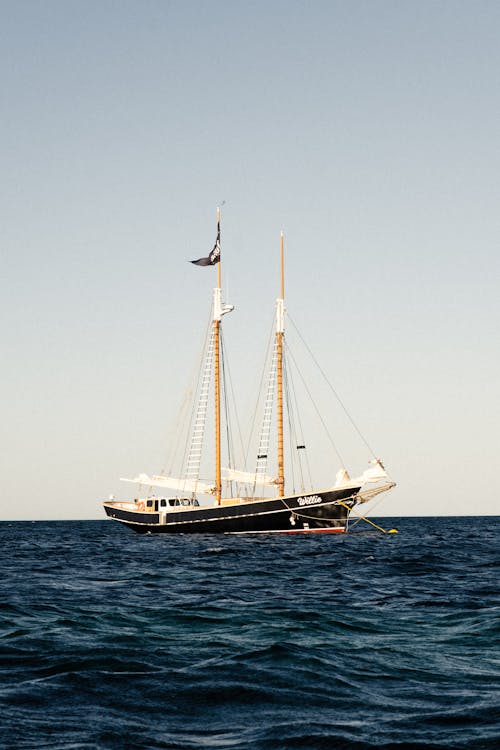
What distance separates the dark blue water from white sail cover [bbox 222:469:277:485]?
45.4 metres

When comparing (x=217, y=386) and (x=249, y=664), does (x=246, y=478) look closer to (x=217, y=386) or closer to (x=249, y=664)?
(x=217, y=386)

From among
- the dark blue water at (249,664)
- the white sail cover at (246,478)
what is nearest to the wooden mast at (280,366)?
the white sail cover at (246,478)

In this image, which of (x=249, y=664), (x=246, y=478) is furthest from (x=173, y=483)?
(x=249, y=664)

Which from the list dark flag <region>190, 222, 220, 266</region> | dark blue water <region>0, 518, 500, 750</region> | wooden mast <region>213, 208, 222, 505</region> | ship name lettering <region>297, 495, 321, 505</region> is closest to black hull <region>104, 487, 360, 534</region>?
ship name lettering <region>297, 495, 321, 505</region>

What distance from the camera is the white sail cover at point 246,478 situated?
71.6 metres

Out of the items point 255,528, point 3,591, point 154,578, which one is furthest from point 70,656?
point 255,528

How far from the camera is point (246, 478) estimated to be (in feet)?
237

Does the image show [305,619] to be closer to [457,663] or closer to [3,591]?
[457,663]

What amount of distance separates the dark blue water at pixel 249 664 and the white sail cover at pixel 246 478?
1789 inches

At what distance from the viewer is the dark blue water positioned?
356 inches

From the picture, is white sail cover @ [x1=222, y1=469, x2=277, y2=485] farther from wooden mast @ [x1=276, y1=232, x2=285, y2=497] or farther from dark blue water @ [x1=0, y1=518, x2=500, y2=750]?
dark blue water @ [x1=0, y1=518, x2=500, y2=750]

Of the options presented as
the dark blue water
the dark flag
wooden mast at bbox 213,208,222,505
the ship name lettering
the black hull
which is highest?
the dark flag

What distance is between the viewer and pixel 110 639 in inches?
581

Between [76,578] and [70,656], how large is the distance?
51.6 ft
